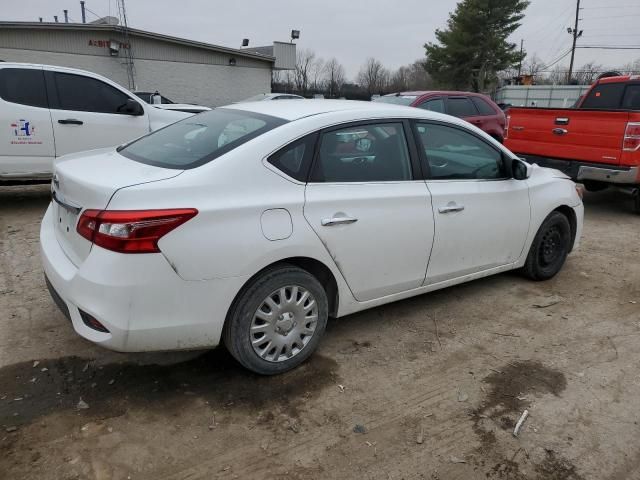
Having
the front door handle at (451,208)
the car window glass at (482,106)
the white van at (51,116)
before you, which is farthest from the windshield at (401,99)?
the front door handle at (451,208)

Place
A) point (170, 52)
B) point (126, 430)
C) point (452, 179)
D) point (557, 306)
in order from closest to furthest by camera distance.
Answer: point (126, 430) → point (452, 179) → point (557, 306) → point (170, 52)

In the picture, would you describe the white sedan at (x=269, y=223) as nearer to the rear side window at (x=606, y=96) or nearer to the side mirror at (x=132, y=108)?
the side mirror at (x=132, y=108)

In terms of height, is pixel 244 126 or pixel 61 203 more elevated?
pixel 244 126

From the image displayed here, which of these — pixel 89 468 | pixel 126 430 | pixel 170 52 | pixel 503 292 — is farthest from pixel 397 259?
pixel 170 52

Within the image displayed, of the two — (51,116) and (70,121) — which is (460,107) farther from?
(51,116)

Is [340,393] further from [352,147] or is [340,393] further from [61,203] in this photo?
[61,203]

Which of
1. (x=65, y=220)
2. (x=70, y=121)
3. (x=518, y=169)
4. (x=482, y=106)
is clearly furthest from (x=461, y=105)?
(x=65, y=220)

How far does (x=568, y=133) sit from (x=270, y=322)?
20.3ft

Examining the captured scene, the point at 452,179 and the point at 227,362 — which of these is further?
the point at 452,179

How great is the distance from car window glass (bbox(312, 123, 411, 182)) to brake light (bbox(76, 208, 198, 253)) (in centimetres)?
94

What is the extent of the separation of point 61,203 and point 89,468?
149cm

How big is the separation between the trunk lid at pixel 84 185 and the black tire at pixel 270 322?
765mm

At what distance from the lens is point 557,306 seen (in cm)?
436

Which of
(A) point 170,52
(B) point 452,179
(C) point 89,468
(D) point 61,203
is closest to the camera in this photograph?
(C) point 89,468
